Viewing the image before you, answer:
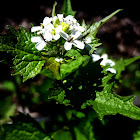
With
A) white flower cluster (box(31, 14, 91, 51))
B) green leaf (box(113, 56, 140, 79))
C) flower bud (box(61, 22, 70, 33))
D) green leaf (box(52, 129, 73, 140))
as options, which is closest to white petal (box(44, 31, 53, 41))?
white flower cluster (box(31, 14, 91, 51))

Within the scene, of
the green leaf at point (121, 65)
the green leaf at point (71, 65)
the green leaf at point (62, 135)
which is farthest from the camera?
the green leaf at point (62, 135)

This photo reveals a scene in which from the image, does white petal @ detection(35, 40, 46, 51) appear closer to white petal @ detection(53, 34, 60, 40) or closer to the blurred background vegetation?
white petal @ detection(53, 34, 60, 40)

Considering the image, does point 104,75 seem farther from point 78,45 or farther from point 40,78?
point 40,78

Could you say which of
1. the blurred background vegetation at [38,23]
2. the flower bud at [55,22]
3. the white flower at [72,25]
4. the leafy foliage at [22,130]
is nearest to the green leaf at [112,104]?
the white flower at [72,25]

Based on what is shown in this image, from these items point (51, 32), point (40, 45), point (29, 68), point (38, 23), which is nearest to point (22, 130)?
point (29, 68)

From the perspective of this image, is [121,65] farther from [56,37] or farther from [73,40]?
[56,37]

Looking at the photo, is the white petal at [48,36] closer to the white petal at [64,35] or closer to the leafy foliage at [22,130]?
the white petal at [64,35]

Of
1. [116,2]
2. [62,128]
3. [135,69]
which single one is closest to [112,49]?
[135,69]
